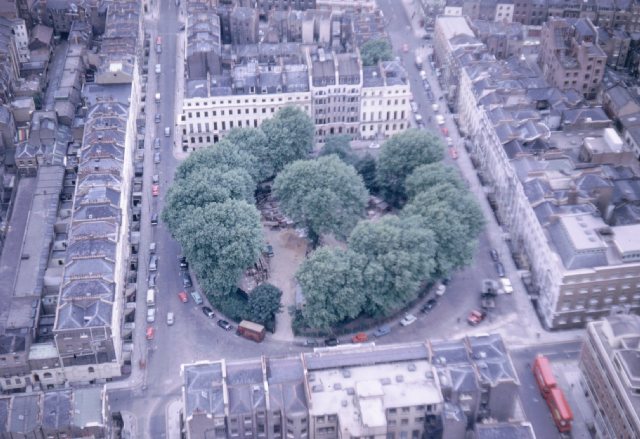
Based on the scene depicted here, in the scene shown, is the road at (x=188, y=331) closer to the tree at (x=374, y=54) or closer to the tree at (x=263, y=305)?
the tree at (x=263, y=305)

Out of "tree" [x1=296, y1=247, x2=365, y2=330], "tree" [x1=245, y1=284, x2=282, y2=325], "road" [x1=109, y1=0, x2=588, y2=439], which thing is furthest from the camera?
"tree" [x1=245, y1=284, x2=282, y2=325]

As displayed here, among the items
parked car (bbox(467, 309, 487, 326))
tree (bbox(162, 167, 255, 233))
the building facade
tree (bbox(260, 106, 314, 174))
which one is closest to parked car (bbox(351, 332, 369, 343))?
parked car (bbox(467, 309, 487, 326))

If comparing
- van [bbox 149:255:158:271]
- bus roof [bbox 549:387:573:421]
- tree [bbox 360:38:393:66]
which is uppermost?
tree [bbox 360:38:393:66]

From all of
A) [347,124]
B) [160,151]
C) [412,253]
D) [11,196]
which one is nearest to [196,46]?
[160,151]

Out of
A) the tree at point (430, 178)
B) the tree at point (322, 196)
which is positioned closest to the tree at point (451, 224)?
the tree at point (430, 178)

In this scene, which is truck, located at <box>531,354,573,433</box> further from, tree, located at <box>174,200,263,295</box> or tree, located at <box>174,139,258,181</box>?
tree, located at <box>174,139,258,181</box>

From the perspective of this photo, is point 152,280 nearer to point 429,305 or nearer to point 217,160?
point 217,160

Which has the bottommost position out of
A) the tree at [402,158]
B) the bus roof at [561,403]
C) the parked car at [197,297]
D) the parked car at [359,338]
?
the bus roof at [561,403]

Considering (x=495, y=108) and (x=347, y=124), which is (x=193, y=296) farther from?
(x=495, y=108)
